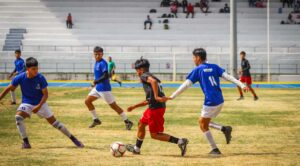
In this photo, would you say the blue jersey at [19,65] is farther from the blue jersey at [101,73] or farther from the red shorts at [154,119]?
the red shorts at [154,119]

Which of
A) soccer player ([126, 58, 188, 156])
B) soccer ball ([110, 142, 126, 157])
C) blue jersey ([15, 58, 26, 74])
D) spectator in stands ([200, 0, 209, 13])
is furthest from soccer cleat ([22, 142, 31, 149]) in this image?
spectator in stands ([200, 0, 209, 13])

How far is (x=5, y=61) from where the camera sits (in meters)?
44.9

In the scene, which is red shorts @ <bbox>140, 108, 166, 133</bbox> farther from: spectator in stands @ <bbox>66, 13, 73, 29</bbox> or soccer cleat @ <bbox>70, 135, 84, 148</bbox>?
spectator in stands @ <bbox>66, 13, 73, 29</bbox>

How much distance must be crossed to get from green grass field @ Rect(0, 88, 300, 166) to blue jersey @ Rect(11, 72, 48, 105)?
1.03 metres

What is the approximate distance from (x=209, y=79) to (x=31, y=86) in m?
3.65

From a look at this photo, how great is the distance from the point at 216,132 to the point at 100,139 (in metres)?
3.14

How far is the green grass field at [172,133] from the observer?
430 inches

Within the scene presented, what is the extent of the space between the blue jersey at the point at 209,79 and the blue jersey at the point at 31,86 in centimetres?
310

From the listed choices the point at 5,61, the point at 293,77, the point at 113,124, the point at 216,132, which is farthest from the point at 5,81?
the point at 216,132

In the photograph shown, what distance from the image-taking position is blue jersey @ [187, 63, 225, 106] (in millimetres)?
11336

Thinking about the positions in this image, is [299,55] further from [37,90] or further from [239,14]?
[37,90]

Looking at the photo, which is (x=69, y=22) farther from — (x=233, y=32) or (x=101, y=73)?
(x=101, y=73)

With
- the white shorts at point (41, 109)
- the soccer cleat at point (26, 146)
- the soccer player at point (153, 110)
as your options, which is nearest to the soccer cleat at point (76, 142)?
the white shorts at point (41, 109)

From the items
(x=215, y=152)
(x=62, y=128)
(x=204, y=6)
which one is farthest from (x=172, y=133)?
(x=204, y=6)
